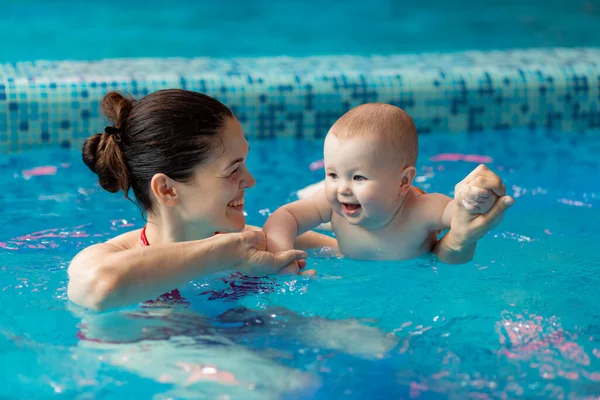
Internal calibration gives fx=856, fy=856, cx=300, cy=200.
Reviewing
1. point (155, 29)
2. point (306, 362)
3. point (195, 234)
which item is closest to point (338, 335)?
point (306, 362)

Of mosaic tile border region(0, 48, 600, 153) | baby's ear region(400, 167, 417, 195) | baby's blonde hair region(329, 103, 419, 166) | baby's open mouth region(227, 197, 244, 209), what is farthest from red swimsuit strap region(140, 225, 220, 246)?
mosaic tile border region(0, 48, 600, 153)

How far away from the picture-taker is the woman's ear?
3154 millimetres

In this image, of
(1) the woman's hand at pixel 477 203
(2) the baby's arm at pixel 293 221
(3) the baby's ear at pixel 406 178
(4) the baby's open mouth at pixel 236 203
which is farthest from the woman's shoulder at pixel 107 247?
(1) the woman's hand at pixel 477 203

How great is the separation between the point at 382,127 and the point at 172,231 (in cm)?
90

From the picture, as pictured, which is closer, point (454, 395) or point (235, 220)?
point (454, 395)

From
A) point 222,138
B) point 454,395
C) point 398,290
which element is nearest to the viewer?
point 454,395

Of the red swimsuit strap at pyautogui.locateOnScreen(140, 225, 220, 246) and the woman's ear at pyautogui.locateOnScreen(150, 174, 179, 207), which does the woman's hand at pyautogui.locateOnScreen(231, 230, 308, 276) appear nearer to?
the woman's ear at pyautogui.locateOnScreen(150, 174, 179, 207)

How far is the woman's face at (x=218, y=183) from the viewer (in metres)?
3.18

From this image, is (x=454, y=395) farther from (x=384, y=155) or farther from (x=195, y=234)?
(x=195, y=234)

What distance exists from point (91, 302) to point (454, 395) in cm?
129

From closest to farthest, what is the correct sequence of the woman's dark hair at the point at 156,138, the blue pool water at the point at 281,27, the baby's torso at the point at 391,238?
the woman's dark hair at the point at 156,138 → the baby's torso at the point at 391,238 → the blue pool water at the point at 281,27

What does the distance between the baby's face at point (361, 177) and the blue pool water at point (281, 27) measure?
6070mm

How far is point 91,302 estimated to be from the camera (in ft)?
9.89

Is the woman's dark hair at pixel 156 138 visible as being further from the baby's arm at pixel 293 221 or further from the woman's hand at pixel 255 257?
the baby's arm at pixel 293 221
